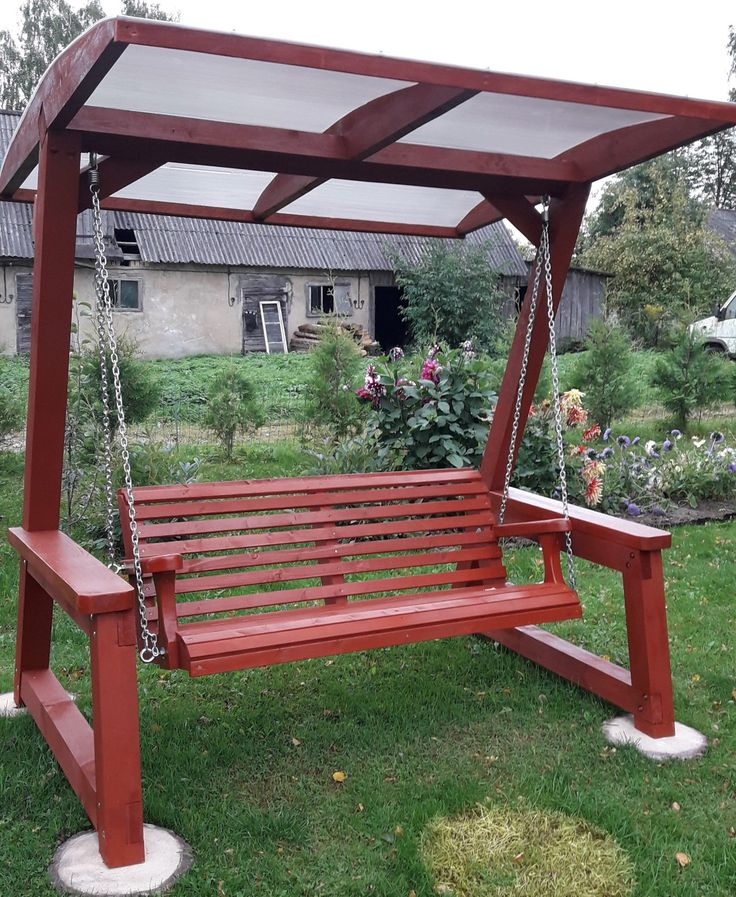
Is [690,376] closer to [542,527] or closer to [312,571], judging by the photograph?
[542,527]

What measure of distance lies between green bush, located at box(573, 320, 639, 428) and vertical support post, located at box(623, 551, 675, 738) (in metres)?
6.80

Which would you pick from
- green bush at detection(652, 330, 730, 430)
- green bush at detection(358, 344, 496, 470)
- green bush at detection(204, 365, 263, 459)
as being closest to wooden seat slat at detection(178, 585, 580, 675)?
green bush at detection(358, 344, 496, 470)

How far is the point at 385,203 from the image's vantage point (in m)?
4.06

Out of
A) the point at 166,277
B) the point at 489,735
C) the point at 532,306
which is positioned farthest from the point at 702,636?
the point at 166,277

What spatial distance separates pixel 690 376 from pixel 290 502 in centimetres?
738

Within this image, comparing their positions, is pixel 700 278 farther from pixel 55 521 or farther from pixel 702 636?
pixel 55 521

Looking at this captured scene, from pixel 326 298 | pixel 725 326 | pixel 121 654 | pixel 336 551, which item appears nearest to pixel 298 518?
pixel 336 551

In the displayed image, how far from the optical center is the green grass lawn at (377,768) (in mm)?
2443

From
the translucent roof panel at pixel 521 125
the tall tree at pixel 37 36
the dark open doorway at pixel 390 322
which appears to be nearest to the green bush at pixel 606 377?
the translucent roof panel at pixel 521 125

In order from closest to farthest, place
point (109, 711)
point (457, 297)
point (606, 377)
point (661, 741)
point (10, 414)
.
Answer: point (109, 711), point (661, 741), point (10, 414), point (606, 377), point (457, 297)

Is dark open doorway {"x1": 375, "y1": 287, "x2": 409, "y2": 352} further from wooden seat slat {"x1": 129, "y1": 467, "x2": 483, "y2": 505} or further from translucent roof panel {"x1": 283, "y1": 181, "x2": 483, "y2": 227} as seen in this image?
wooden seat slat {"x1": 129, "y1": 467, "x2": 483, "y2": 505}

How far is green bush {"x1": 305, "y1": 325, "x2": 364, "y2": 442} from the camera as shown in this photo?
8141mm

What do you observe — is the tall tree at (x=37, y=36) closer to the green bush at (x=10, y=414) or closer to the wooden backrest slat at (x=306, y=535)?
the green bush at (x=10, y=414)

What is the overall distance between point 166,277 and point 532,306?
16.5 metres
